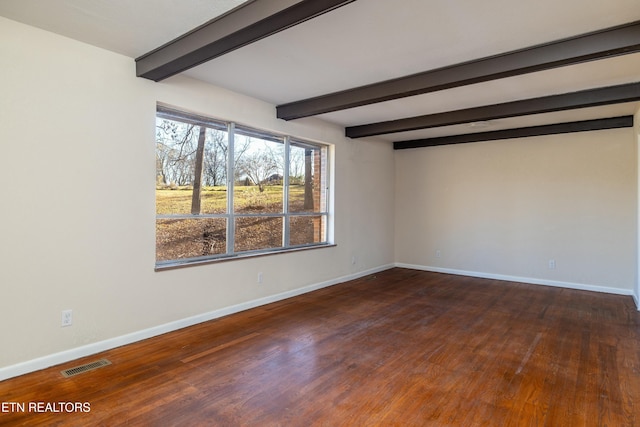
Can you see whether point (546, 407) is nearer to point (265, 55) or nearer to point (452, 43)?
point (452, 43)

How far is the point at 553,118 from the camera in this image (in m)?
4.94

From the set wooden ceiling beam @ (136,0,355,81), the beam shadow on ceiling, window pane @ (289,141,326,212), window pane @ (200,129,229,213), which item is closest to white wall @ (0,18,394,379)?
window pane @ (200,129,229,213)

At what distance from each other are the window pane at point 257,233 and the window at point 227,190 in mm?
12

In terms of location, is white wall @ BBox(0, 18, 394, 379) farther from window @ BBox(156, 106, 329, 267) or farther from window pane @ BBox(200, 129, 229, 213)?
window pane @ BBox(200, 129, 229, 213)

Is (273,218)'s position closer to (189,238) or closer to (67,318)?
(189,238)

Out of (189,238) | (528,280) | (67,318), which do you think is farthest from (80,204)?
(528,280)

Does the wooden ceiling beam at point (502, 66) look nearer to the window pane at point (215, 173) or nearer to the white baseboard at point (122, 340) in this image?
the window pane at point (215, 173)

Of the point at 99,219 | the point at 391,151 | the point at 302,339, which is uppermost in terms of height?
the point at 391,151

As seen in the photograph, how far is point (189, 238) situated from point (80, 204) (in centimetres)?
110

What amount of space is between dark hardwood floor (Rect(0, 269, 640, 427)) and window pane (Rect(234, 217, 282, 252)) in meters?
0.82

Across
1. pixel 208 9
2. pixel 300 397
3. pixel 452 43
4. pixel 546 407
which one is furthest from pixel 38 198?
pixel 546 407

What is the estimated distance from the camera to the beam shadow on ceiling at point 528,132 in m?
4.95

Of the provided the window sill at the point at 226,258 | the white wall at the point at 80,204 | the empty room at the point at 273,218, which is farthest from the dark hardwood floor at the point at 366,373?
the window sill at the point at 226,258

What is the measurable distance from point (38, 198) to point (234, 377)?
77.4 inches
